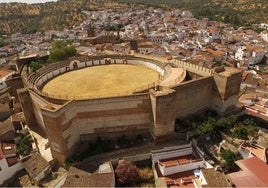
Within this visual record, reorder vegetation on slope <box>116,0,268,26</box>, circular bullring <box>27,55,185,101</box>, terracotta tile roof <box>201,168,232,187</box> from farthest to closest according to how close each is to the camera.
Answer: vegetation on slope <box>116,0,268,26</box> < circular bullring <box>27,55,185,101</box> < terracotta tile roof <box>201,168,232,187</box>

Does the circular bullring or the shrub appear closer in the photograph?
the shrub

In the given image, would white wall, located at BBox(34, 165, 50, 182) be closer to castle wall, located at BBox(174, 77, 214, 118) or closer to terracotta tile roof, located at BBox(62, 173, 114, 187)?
terracotta tile roof, located at BBox(62, 173, 114, 187)

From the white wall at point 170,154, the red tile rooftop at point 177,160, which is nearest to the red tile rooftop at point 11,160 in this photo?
the white wall at point 170,154

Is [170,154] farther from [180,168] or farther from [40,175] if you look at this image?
[40,175]

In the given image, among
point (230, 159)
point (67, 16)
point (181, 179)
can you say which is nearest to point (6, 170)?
point (181, 179)

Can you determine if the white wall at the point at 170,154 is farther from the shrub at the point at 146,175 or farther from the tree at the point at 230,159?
the tree at the point at 230,159

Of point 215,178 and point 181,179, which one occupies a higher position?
point 215,178

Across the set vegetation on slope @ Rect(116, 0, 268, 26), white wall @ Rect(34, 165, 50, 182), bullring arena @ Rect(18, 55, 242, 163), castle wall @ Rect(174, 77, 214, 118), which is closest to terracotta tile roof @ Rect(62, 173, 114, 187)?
white wall @ Rect(34, 165, 50, 182)
